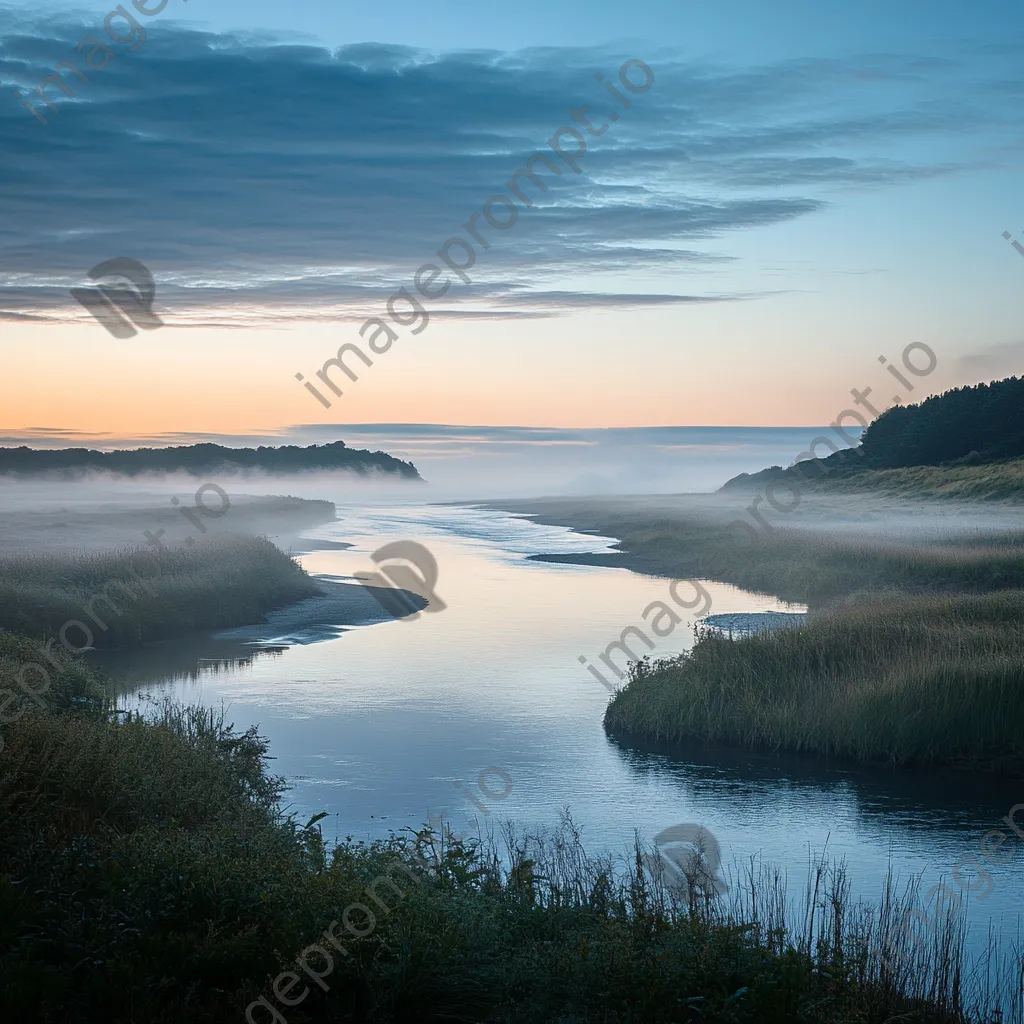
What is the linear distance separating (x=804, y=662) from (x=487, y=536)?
248ft

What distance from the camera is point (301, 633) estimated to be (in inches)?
1334

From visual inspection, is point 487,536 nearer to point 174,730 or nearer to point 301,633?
point 301,633

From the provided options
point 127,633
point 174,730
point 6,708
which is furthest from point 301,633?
point 6,708

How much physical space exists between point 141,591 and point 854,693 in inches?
882

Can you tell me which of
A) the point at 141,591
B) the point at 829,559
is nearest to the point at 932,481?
the point at 829,559

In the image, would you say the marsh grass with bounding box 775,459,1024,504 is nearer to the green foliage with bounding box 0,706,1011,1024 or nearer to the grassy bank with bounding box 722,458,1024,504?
the grassy bank with bounding box 722,458,1024,504

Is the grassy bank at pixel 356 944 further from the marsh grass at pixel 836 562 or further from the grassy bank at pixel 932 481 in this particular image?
the grassy bank at pixel 932 481

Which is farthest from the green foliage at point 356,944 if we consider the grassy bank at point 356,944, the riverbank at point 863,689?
the riverbank at point 863,689

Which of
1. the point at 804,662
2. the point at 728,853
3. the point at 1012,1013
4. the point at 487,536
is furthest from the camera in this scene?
the point at 487,536

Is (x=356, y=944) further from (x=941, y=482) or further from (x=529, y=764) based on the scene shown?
(x=941, y=482)

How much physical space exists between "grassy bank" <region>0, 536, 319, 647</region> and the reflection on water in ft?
5.01

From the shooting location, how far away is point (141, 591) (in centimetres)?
3334

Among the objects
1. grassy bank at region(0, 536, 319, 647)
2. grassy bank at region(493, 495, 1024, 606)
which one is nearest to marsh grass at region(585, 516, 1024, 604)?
grassy bank at region(493, 495, 1024, 606)

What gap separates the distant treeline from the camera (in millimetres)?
97812
